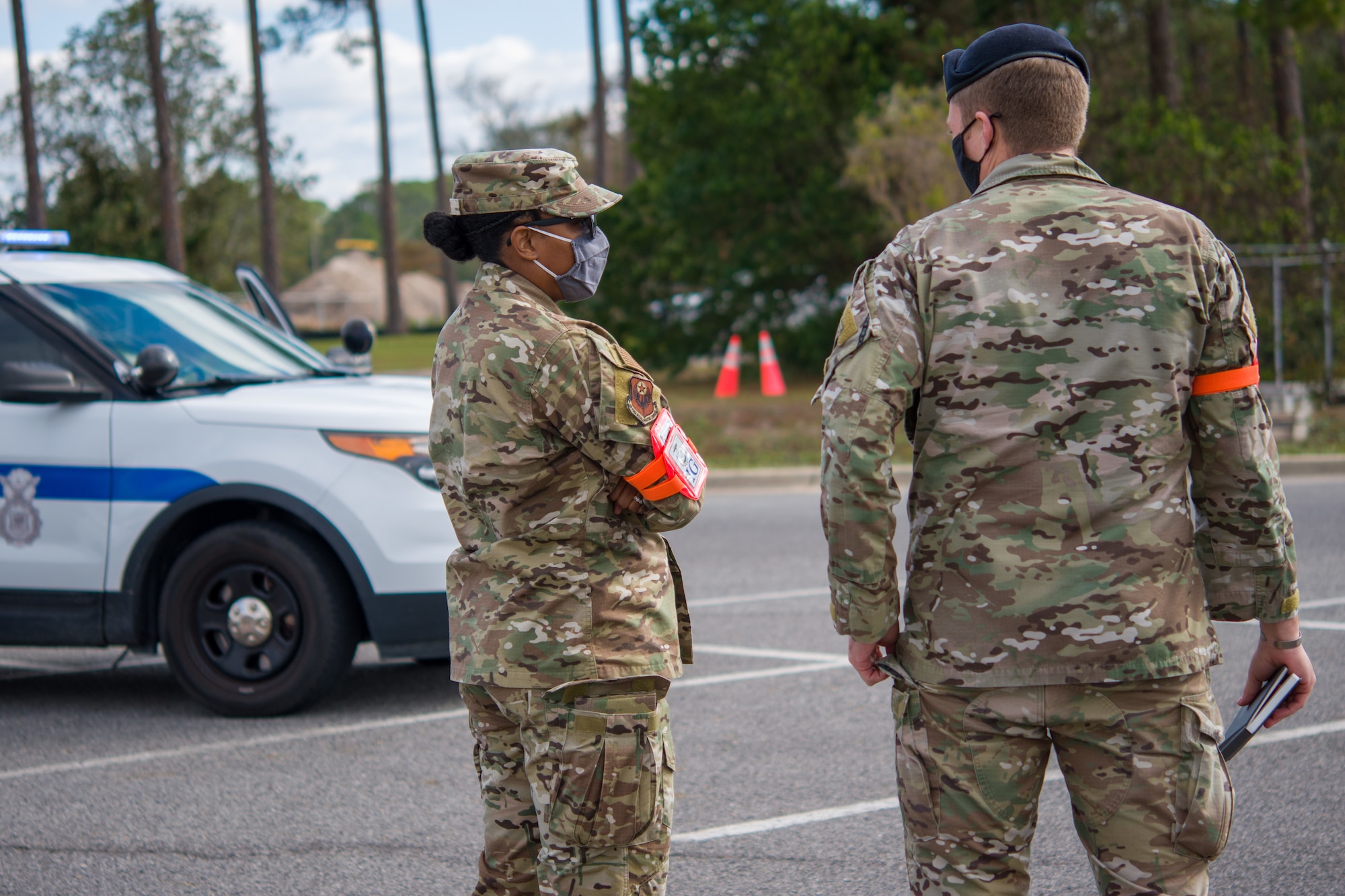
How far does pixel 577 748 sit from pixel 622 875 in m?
0.27

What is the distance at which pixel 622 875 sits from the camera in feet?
8.52

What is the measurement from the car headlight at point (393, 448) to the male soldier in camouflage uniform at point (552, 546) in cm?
253

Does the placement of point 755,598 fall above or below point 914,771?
below

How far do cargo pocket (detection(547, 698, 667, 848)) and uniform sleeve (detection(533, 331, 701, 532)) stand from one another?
44 centimetres

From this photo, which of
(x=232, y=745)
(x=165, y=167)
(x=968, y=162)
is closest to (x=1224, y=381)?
(x=968, y=162)

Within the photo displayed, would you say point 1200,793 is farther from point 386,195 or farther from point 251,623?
point 386,195

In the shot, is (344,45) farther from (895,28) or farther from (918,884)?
(918,884)

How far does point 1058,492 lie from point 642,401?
0.82 metres

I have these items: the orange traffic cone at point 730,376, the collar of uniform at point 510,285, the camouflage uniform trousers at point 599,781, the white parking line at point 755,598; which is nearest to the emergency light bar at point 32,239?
the white parking line at point 755,598

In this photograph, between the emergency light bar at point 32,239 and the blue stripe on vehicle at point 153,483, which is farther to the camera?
the emergency light bar at point 32,239

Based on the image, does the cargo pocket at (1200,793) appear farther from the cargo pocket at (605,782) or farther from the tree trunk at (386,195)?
A: the tree trunk at (386,195)

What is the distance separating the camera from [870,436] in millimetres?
2238

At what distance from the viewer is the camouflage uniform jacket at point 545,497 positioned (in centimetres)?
258

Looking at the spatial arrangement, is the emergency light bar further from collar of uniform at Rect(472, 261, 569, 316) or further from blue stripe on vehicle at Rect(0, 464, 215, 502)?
collar of uniform at Rect(472, 261, 569, 316)
